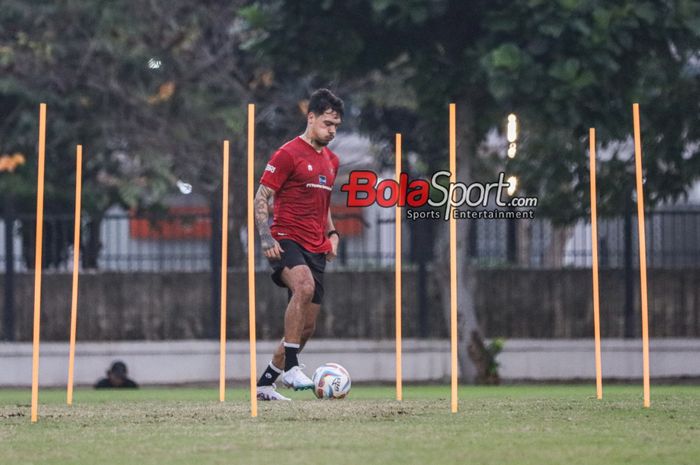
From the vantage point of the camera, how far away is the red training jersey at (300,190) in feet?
37.4

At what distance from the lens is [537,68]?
56.0ft

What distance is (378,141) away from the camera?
79.3 feet

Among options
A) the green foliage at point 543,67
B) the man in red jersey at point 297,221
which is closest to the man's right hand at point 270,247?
the man in red jersey at point 297,221

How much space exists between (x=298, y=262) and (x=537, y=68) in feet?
21.2

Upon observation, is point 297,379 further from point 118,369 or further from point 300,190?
point 118,369

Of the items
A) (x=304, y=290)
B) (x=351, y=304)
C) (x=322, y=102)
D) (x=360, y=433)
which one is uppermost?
(x=322, y=102)

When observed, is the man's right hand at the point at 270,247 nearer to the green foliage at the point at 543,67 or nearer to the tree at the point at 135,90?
the green foliage at the point at 543,67

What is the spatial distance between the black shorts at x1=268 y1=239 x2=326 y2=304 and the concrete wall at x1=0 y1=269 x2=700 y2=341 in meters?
9.51

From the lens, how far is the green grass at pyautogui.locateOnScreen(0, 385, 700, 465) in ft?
25.3

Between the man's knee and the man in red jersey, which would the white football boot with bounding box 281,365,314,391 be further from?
the man's knee

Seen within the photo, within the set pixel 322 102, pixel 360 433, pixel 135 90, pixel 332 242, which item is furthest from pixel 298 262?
pixel 135 90

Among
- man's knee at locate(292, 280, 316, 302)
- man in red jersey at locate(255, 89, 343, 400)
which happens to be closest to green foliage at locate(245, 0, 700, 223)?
man in red jersey at locate(255, 89, 343, 400)

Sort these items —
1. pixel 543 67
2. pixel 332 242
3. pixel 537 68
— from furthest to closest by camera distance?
pixel 543 67
pixel 537 68
pixel 332 242

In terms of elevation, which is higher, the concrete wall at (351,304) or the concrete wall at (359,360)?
the concrete wall at (351,304)
